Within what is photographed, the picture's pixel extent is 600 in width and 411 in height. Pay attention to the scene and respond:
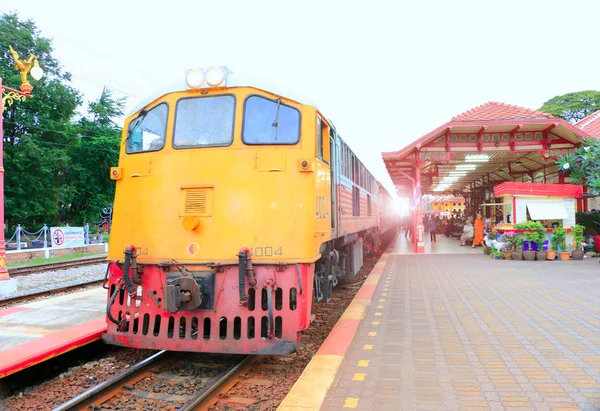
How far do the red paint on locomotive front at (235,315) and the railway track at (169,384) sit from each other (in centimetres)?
35

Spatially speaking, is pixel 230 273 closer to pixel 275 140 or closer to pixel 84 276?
pixel 275 140

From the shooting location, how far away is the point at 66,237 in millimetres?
19547

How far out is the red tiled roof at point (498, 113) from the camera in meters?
15.0

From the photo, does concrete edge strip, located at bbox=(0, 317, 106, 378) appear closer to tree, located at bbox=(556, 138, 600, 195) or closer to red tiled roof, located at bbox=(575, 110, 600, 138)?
tree, located at bbox=(556, 138, 600, 195)

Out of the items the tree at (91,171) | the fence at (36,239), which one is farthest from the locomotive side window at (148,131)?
the tree at (91,171)

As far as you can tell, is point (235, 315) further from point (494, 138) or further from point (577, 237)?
point (494, 138)

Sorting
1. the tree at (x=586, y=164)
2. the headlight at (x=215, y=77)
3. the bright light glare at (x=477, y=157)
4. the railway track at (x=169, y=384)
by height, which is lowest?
the railway track at (x=169, y=384)

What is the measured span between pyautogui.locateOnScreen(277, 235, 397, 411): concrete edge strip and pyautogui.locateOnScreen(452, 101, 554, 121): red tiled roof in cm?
1072

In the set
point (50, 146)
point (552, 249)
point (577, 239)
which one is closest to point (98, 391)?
point (552, 249)

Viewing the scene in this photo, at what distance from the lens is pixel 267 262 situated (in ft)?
15.0

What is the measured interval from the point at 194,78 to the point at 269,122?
105cm

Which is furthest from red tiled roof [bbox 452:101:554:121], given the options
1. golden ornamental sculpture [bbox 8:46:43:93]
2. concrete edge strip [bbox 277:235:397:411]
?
golden ornamental sculpture [bbox 8:46:43:93]

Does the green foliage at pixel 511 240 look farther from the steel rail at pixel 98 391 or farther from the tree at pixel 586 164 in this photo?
the steel rail at pixel 98 391

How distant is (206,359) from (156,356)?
0.58m
